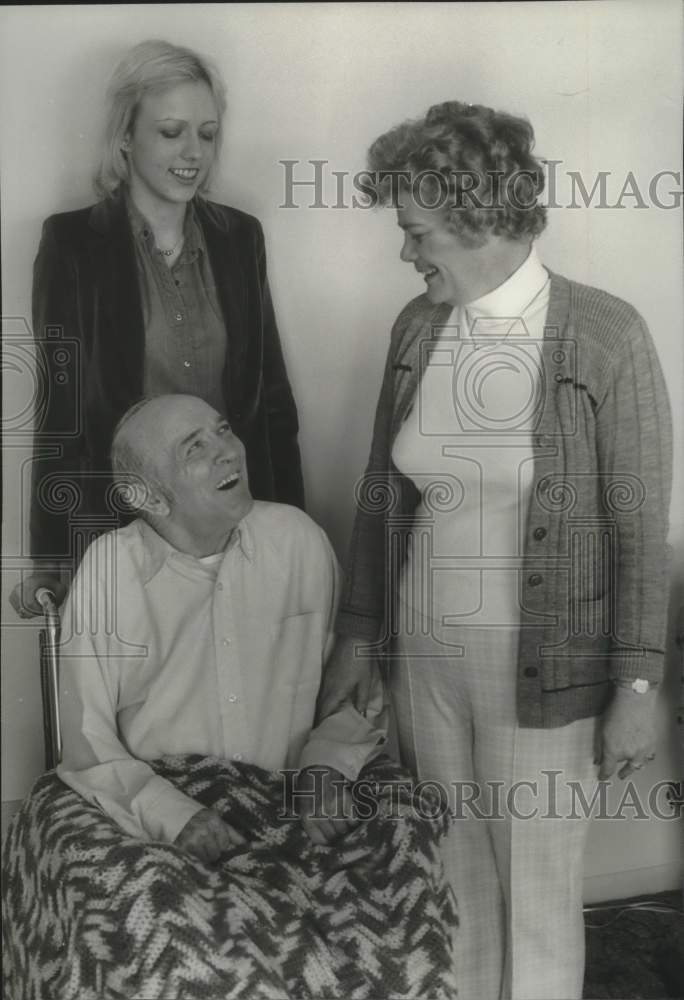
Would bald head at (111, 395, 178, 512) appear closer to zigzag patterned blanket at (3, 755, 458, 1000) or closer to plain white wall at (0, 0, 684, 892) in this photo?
plain white wall at (0, 0, 684, 892)

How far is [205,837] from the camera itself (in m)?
1.65

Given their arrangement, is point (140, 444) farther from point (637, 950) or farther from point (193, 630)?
point (637, 950)

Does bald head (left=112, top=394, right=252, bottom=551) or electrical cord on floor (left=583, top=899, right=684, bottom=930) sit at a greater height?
bald head (left=112, top=394, right=252, bottom=551)

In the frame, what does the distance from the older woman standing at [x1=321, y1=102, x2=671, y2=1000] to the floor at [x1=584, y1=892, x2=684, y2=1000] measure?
9cm

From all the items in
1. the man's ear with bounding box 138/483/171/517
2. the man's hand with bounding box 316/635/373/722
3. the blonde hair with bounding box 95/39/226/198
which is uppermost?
the blonde hair with bounding box 95/39/226/198

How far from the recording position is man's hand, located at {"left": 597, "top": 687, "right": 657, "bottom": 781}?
1688mm

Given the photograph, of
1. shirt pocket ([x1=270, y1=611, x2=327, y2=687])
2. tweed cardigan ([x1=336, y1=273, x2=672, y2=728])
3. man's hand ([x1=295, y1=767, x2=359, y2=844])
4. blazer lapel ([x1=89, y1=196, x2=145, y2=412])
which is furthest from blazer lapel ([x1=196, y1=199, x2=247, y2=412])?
man's hand ([x1=295, y1=767, x2=359, y2=844])

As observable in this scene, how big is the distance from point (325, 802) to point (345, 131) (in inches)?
40.6

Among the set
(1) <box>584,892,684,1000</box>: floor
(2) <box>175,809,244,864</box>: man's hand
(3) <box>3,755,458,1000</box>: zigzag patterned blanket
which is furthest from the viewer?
(1) <box>584,892,684,1000</box>: floor

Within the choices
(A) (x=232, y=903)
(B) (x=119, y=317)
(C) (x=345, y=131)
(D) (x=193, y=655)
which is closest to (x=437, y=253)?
(C) (x=345, y=131)

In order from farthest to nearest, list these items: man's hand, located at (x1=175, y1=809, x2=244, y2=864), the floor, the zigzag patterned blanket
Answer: the floor → man's hand, located at (x1=175, y1=809, x2=244, y2=864) → the zigzag patterned blanket

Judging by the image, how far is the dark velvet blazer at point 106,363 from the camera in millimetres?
1683

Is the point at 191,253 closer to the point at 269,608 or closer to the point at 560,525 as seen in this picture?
the point at 269,608

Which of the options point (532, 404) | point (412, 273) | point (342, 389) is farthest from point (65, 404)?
point (532, 404)
